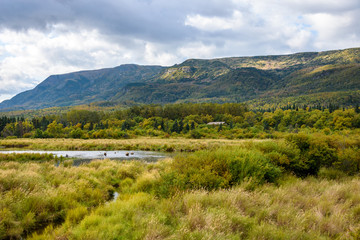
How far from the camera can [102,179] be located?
1542 cm

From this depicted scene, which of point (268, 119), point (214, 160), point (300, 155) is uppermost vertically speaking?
point (214, 160)

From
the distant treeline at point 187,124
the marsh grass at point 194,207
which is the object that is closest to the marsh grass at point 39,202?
the marsh grass at point 194,207

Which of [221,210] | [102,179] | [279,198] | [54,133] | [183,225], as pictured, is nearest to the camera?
[183,225]

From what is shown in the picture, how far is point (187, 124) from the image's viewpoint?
4328 inches

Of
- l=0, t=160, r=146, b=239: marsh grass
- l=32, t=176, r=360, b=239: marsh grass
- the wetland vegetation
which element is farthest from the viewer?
l=0, t=160, r=146, b=239: marsh grass

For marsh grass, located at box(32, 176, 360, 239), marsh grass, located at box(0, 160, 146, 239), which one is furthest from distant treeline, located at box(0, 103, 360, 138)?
marsh grass, located at box(32, 176, 360, 239)

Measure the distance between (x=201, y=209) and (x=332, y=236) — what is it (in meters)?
4.08

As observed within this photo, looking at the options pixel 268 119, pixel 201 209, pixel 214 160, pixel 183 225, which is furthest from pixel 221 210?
pixel 268 119

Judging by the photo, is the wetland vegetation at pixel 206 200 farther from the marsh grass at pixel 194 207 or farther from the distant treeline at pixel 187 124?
the distant treeline at pixel 187 124

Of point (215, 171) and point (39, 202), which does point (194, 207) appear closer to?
point (215, 171)

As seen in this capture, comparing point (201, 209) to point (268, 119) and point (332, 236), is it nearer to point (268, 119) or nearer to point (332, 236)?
point (332, 236)

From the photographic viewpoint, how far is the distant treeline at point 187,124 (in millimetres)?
88613

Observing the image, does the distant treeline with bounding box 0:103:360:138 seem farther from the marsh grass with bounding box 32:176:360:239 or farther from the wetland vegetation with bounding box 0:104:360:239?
the marsh grass with bounding box 32:176:360:239

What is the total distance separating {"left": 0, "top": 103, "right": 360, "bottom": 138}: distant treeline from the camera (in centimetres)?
8861
